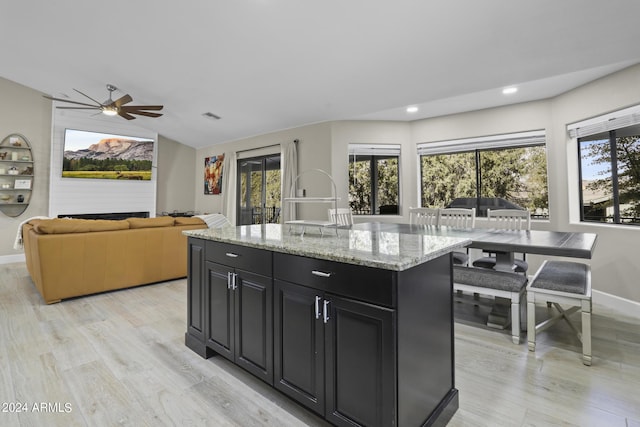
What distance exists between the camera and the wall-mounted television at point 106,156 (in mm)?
6195

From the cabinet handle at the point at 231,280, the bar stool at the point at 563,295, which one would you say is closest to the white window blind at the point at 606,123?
the bar stool at the point at 563,295

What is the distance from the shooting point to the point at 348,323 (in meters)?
1.35

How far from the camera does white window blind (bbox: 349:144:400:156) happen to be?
537 centimetres

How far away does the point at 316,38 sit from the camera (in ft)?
10.6

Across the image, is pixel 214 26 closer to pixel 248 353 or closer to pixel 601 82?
pixel 248 353

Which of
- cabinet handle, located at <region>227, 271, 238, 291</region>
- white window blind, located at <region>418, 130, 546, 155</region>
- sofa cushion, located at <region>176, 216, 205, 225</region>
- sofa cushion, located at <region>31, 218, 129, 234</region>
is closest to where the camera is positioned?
cabinet handle, located at <region>227, 271, 238, 291</region>

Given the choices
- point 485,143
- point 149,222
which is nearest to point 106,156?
point 149,222

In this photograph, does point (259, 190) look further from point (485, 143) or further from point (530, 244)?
point (530, 244)

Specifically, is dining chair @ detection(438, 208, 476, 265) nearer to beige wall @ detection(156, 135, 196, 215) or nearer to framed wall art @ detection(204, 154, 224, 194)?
framed wall art @ detection(204, 154, 224, 194)

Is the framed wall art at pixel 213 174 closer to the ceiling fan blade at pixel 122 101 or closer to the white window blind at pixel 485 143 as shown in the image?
the ceiling fan blade at pixel 122 101

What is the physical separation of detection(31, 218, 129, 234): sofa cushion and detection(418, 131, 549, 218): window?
467 centimetres

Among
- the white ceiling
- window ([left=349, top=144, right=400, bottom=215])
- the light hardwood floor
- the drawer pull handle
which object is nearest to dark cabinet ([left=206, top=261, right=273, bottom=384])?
the light hardwood floor

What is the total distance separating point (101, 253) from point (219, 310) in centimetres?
243

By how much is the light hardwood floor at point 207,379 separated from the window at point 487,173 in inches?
84.6
